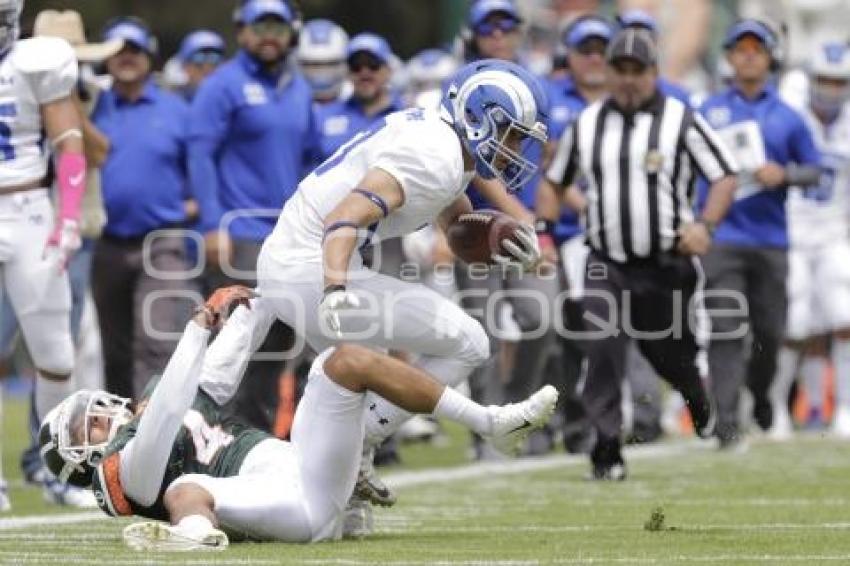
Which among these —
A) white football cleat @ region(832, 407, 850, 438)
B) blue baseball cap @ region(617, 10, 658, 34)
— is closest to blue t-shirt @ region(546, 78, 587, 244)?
blue baseball cap @ region(617, 10, 658, 34)

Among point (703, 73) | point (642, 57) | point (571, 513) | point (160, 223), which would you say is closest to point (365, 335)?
point (571, 513)

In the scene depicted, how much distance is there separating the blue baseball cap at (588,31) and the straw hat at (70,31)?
9.35 ft

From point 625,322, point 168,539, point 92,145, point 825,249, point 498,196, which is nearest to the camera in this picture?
point 168,539

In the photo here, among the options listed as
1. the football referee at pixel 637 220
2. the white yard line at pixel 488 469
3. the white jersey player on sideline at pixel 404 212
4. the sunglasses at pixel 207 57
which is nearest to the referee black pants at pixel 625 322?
the football referee at pixel 637 220

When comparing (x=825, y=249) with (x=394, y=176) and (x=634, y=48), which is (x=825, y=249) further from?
(x=394, y=176)

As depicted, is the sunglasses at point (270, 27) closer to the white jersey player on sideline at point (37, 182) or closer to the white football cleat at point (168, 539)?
the white jersey player on sideline at point (37, 182)

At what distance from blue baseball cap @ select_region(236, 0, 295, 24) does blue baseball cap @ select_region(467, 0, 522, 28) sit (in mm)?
1117

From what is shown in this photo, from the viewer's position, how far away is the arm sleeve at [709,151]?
1080 cm

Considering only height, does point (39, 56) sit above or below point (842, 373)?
above

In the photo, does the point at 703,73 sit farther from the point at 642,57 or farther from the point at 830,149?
the point at 642,57

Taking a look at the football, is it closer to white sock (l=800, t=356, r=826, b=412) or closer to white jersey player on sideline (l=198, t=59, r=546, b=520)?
white jersey player on sideline (l=198, t=59, r=546, b=520)

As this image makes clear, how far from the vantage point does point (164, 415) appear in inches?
288

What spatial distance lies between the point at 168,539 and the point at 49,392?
100 inches

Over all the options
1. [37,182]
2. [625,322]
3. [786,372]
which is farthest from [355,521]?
[786,372]
